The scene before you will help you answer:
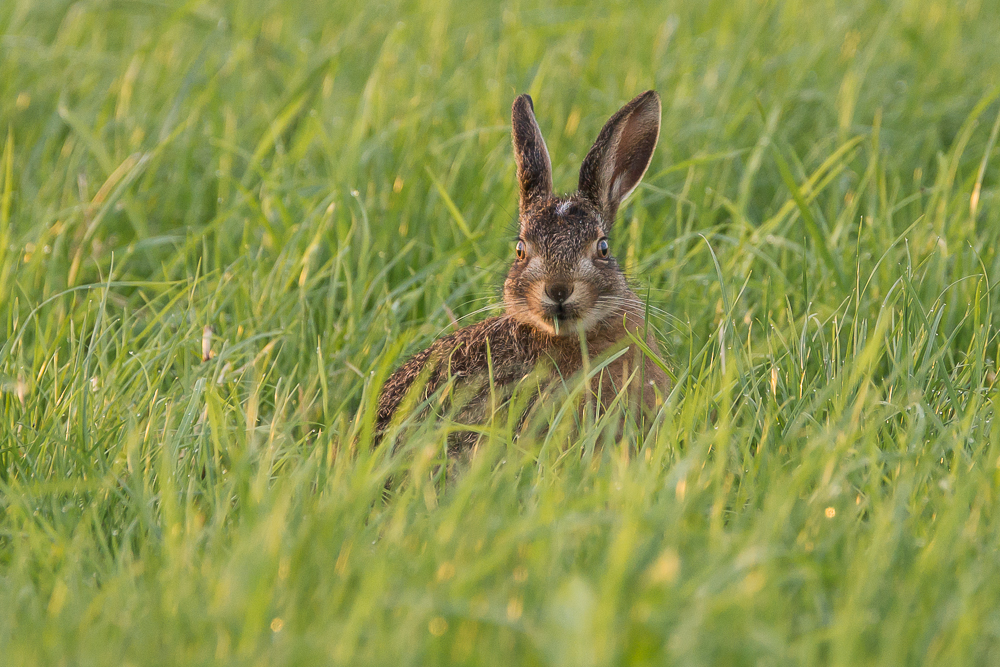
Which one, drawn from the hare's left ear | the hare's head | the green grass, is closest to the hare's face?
the hare's head

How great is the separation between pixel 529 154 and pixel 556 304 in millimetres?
939

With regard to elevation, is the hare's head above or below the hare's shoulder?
above

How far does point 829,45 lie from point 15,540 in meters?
5.61

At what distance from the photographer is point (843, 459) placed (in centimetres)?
344

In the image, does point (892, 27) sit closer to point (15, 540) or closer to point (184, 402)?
point (184, 402)

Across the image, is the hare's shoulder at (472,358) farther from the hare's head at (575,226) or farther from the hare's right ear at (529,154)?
the hare's right ear at (529,154)

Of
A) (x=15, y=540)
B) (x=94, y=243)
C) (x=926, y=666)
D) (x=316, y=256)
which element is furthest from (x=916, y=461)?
(x=94, y=243)

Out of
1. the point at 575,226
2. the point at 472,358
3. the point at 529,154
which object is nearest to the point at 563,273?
the point at 575,226

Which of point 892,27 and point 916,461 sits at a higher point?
point 892,27

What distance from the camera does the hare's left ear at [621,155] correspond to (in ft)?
15.8

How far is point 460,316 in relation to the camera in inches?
209

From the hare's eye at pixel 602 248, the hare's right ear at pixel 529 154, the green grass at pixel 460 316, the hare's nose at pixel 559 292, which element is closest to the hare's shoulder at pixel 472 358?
the green grass at pixel 460 316

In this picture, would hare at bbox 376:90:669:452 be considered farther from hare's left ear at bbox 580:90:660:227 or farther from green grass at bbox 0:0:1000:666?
green grass at bbox 0:0:1000:666

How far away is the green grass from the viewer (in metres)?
2.61
